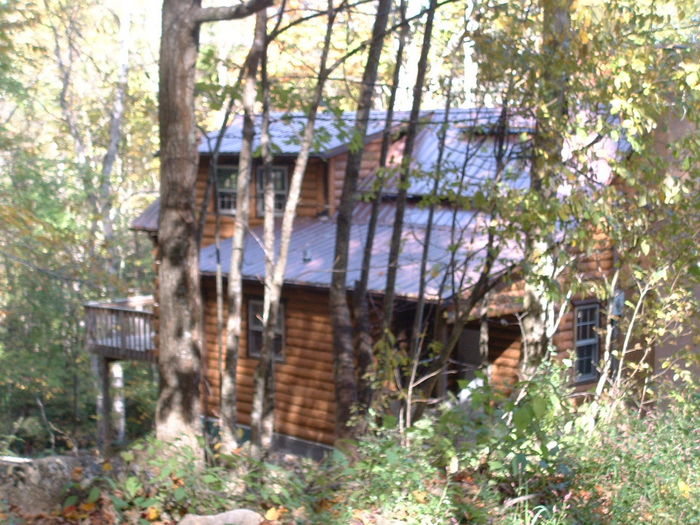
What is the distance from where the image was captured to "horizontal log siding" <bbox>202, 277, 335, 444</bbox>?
16234mm

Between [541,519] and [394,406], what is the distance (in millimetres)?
7335

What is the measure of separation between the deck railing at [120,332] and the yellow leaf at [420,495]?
13.7 m

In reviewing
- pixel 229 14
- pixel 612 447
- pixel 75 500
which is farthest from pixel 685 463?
pixel 229 14

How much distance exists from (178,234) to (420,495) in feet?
12.6

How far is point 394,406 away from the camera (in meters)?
12.7

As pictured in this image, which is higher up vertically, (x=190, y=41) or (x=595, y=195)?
(x=190, y=41)

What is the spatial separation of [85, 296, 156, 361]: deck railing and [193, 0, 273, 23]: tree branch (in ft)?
37.6

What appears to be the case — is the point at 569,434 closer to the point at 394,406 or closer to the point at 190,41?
the point at 190,41

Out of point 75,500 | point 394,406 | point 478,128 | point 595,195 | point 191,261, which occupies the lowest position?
point 394,406

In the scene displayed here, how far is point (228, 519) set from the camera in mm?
4934

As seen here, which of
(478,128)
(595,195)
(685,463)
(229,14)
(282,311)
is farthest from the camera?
(282,311)

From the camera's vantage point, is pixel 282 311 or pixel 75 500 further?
pixel 282 311

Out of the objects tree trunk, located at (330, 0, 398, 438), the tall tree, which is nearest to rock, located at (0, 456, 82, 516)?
the tall tree

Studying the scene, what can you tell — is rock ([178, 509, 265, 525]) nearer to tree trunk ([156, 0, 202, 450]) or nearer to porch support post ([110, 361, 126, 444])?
tree trunk ([156, 0, 202, 450])
